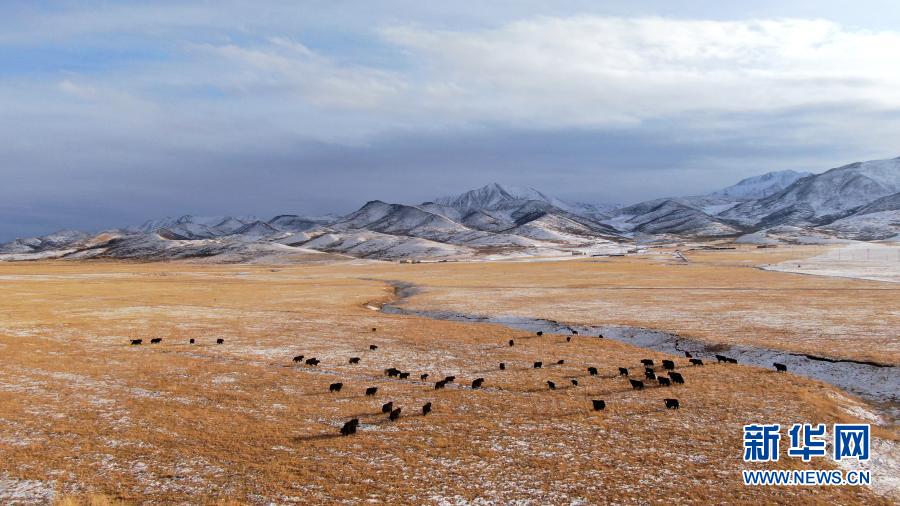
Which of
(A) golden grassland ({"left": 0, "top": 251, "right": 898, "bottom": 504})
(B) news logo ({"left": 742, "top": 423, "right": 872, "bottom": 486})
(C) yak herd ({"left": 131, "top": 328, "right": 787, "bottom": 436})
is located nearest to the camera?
(A) golden grassland ({"left": 0, "top": 251, "right": 898, "bottom": 504})

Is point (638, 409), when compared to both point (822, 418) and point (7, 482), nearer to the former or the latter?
point (822, 418)

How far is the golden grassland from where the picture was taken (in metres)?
16.4

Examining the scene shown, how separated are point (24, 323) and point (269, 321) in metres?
21.7

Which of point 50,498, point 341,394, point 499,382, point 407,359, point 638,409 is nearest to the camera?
point 50,498

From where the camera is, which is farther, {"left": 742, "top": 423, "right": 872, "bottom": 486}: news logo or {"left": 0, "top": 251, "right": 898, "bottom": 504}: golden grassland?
{"left": 742, "top": 423, "right": 872, "bottom": 486}: news logo

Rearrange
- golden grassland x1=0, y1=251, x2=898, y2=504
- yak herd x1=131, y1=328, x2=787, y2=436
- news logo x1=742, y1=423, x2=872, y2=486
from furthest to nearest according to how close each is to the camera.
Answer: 1. yak herd x1=131, y1=328, x2=787, y2=436
2. news logo x1=742, y1=423, x2=872, y2=486
3. golden grassland x1=0, y1=251, x2=898, y2=504

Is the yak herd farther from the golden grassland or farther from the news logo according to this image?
the news logo

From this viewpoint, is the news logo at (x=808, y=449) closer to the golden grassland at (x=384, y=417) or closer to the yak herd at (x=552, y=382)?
the golden grassland at (x=384, y=417)

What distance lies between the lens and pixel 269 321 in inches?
2044

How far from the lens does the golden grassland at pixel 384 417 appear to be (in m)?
16.4

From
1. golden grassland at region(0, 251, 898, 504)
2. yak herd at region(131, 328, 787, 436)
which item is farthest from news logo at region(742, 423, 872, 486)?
yak herd at region(131, 328, 787, 436)

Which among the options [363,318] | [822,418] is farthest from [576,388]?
[363,318]

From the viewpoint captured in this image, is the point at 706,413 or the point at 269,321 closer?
the point at 706,413

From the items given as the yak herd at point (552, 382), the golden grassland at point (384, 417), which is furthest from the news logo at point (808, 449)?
the yak herd at point (552, 382)
